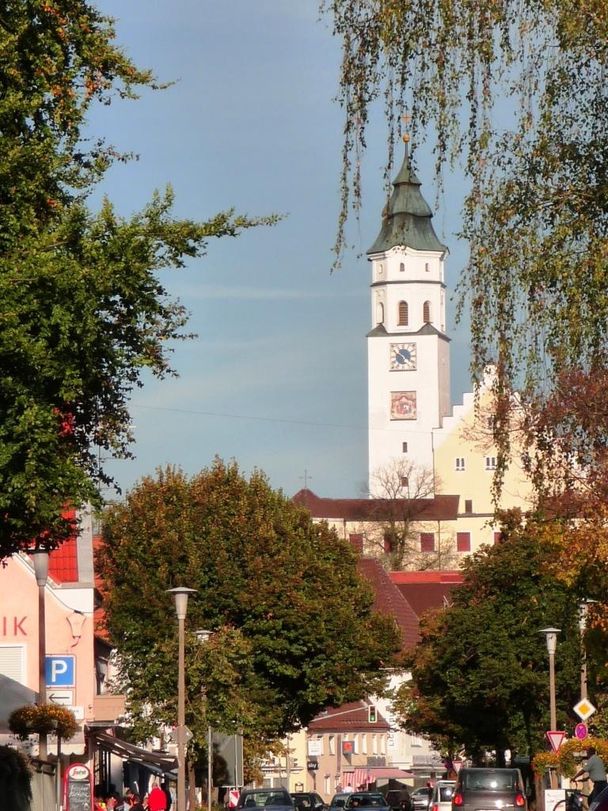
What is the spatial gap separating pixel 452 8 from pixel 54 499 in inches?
241

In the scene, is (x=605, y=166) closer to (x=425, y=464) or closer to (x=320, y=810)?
(x=320, y=810)

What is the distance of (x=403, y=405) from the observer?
647 feet

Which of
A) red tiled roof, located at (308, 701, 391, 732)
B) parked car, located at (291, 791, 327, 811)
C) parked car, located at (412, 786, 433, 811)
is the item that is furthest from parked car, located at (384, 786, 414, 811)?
red tiled roof, located at (308, 701, 391, 732)

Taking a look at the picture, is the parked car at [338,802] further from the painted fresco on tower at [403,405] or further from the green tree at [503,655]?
the painted fresco on tower at [403,405]

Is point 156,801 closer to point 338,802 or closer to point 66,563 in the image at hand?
point 66,563

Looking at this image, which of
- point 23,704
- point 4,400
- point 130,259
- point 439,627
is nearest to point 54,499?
point 4,400

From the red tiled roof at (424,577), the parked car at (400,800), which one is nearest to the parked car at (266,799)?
the parked car at (400,800)

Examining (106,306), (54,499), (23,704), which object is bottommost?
(23,704)

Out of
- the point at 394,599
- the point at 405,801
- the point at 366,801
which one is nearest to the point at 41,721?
the point at 366,801

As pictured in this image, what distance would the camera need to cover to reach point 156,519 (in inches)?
2354

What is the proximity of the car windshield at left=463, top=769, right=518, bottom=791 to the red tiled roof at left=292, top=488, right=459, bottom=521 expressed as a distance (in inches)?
4792

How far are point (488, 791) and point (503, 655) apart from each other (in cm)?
2843

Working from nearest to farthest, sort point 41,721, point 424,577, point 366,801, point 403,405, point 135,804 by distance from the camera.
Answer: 1. point 41,721
2. point 135,804
3. point 366,801
4. point 424,577
5. point 403,405

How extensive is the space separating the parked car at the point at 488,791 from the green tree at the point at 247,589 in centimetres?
2181
